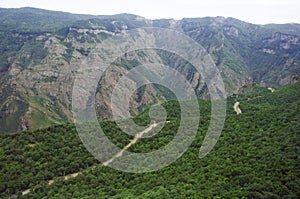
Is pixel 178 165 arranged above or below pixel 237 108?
below

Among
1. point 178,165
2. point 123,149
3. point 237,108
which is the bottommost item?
point 123,149

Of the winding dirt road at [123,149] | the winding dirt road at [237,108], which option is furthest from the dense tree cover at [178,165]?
the winding dirt road at [237,108]

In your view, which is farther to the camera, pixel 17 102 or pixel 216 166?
pixel 17 102

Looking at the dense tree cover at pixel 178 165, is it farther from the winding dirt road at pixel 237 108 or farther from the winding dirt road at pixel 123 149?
the winding dirt road at pixel 237 108

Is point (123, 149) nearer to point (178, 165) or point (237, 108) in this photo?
point (178, 165)

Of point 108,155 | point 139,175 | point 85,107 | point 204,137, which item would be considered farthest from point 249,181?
point 85,107

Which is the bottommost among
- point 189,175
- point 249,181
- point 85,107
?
point 85,107

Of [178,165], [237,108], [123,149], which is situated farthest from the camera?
[237,108]

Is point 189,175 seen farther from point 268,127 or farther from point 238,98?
point 238,98

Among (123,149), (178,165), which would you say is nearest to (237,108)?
(123,149)
